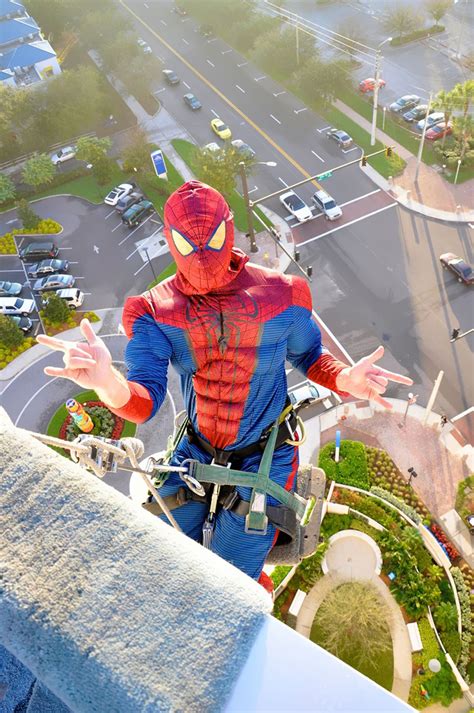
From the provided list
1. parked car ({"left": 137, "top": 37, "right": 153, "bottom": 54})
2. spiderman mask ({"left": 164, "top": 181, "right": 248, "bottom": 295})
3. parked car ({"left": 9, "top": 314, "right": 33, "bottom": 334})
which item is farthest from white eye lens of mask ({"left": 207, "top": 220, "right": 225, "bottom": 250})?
parked car ({"left": 137, "top": 37, "right": 153, "bottom": 54})

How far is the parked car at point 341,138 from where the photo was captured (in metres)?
39.0

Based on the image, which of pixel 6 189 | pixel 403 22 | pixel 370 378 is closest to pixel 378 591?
pixel 370 378

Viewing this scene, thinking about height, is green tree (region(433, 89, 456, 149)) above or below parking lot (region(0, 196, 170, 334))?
above

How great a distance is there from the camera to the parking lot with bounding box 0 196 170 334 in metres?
33.5

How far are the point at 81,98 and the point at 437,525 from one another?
4081cm

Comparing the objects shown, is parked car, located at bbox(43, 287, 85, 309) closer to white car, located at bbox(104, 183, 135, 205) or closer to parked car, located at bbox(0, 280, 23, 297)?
parked car, located at bbox(0, 280, 23, 297)

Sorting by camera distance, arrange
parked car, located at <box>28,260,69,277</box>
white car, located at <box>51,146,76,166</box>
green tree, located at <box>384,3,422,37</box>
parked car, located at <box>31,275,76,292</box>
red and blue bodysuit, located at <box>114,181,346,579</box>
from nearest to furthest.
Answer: red and blue bodysuit, located at <box>114,181,346,579</box> → parked car, located at <box>31,275,76,292</box> → parked car, located at <box>28,260,69,277</box> → white car, located at <box>51,146,76,166</box> → green tree, located at <box>384,3,422,37</box>

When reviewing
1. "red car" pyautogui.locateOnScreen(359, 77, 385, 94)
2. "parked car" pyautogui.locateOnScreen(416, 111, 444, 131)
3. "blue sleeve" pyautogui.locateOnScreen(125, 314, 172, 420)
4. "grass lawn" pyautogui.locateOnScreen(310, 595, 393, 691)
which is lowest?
"grass lawn" pyautogui.locateOnScreen(310, 595, 393, 691)

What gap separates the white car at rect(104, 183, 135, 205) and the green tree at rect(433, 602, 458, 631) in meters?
31.8

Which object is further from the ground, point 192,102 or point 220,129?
point 192,102

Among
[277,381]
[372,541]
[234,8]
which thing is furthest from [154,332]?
[234,8]

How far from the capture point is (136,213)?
36.6m

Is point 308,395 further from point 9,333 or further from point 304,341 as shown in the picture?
point 9,333

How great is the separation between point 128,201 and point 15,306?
36.3 feet
